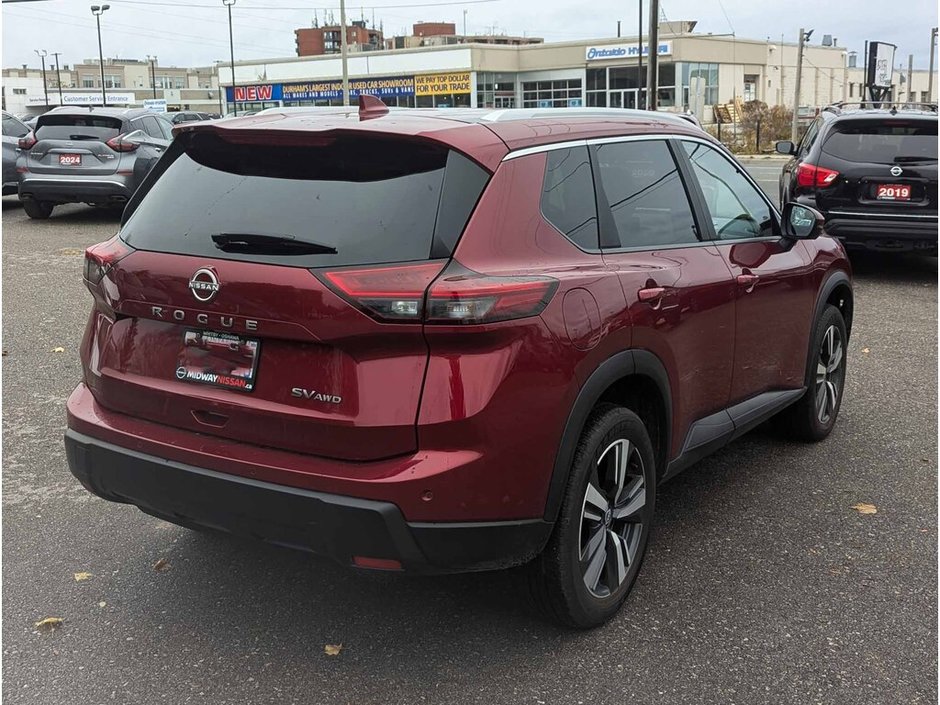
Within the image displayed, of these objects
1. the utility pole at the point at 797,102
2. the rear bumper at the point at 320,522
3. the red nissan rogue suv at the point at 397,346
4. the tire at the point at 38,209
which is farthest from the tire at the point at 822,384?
the utility pole at the point at 797,102

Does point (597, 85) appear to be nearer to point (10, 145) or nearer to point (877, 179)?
point (10, 145)

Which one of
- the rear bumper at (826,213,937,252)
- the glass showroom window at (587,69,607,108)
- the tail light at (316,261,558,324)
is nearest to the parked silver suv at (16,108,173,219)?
the rear bumper at (826,213,937,252)

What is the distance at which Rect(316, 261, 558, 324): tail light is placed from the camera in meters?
2.80

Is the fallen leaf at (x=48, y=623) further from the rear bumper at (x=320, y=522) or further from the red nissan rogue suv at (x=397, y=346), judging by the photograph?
the rear bumper at (x=320, y=522)

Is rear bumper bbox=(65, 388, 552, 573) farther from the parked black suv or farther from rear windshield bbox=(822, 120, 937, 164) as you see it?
rear windshield bbox=(822, 120, 937, 164)

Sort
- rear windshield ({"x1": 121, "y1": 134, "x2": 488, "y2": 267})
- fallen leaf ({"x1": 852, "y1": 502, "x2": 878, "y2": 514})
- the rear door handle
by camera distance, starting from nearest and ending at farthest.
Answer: rear windshield ({"x1": 121, "y1": 134, "x2": 488, "y2": 267}) → the rear door handle → fallen leaf ({"x1": 852, "y1": 502, "x2": 878, "y2": 514})

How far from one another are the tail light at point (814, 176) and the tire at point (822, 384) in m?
5.17

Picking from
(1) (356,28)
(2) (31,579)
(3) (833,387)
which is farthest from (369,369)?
(1) (356,28)

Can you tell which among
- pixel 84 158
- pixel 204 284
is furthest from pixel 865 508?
pixel 84 158

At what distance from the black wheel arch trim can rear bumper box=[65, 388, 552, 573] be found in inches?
4.4

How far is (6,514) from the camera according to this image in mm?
4395

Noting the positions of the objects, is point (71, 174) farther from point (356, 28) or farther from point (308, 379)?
point (356, 28)

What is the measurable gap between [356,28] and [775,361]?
378ft

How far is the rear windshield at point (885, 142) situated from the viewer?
10055 millimetres
